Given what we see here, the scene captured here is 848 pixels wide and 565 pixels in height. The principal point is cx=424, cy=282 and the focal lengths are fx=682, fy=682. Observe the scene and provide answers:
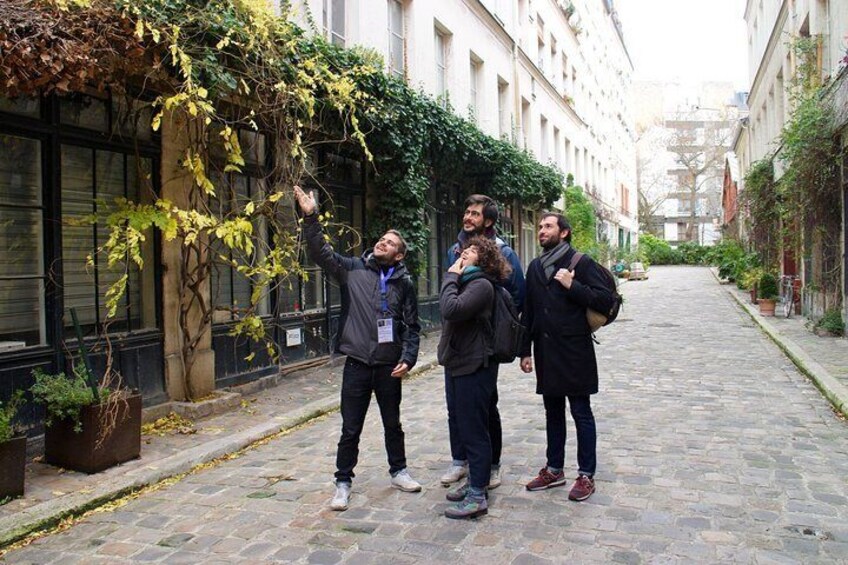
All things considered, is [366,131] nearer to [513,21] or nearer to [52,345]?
[52,345]

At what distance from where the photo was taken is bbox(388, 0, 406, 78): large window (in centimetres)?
1218

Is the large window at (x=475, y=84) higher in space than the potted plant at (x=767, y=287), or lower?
higher

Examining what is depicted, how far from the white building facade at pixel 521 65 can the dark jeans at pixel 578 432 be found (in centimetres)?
527

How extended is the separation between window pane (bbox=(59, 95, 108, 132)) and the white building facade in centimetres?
238

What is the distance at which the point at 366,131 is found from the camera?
9.62 metres

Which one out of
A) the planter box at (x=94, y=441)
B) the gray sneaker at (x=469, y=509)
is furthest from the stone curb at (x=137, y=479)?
the gray sneaker at (x=469, y=509)

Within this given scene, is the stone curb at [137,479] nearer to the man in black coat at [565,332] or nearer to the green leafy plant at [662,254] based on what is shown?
the man in black coat at [565,332]

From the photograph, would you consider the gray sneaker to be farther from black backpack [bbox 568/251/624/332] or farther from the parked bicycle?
the parked bicycle

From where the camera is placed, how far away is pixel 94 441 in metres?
5.05

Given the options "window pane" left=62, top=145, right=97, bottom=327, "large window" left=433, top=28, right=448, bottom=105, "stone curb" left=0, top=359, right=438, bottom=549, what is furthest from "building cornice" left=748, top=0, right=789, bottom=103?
"window pane" left=62, top=145, right=97, bottom=327

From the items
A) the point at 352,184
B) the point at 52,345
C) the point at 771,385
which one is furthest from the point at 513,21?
the point at 52,345

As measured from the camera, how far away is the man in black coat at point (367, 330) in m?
4.41

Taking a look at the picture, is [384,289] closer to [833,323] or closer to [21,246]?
[21,246]

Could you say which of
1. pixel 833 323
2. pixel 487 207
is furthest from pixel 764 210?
pixel 487 207
